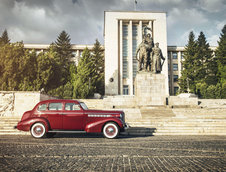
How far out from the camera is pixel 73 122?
6.88 m

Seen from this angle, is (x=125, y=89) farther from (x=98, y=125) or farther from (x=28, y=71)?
(x=98, y=125)

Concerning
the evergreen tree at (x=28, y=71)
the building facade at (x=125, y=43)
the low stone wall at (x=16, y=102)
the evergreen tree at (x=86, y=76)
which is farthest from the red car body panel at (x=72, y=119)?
the building facade at (x=125, y=43)

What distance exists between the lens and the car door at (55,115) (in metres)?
6.90

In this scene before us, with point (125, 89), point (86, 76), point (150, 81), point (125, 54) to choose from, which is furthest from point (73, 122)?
point (125, 54)

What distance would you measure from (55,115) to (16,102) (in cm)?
918

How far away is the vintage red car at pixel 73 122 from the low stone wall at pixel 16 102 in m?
7.88

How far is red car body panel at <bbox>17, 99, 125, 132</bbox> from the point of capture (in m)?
6.82

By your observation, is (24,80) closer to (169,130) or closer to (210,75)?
(169,130)

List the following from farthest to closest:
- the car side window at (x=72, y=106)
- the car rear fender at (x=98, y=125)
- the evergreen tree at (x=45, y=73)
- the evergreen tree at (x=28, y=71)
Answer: the evergreen tree at (x=45, y=73), the evergreen tree at (x=28, y=71), the car side window at (x=72, y=106), the car rear fender at (x=98, y=125)

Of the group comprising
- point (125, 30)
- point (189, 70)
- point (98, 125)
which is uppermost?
point (125, 30)

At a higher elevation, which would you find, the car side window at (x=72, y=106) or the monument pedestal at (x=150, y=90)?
the monument pedestal at (x=150, y=90)

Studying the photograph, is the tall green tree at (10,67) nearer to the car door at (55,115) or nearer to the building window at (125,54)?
the building window at (125,54)

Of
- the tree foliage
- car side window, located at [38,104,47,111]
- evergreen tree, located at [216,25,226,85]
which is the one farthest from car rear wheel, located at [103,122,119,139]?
evergreen tree, located at [216,25,226,85]

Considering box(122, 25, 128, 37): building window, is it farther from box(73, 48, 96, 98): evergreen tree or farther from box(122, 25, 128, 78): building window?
box(73, 48, 96, 98): evergreen tree
